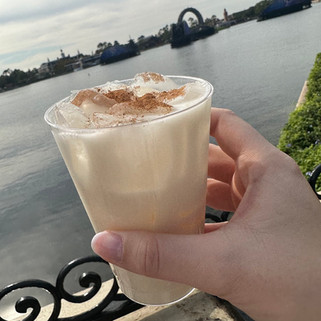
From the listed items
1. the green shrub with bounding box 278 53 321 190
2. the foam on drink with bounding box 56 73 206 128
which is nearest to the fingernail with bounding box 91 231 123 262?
the foam on drink with bounding box 56 73 206 128

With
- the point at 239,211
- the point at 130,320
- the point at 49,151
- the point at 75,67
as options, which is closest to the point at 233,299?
the point at 239,211

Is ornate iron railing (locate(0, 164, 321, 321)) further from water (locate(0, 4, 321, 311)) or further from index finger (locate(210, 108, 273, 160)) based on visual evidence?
water (locate(0, 4, 321, 311))

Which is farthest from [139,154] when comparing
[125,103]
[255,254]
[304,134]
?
[304,134]

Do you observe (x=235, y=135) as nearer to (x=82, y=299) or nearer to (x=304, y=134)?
(x=82, y=299)

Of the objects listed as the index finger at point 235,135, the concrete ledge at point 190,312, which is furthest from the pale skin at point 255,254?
the concrete ledge at point 190,312

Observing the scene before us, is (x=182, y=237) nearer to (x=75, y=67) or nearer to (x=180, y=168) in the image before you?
(x=180, y=168)

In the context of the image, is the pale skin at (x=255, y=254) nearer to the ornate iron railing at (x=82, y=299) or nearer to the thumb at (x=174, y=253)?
the thumb at (x=174, y=253)
